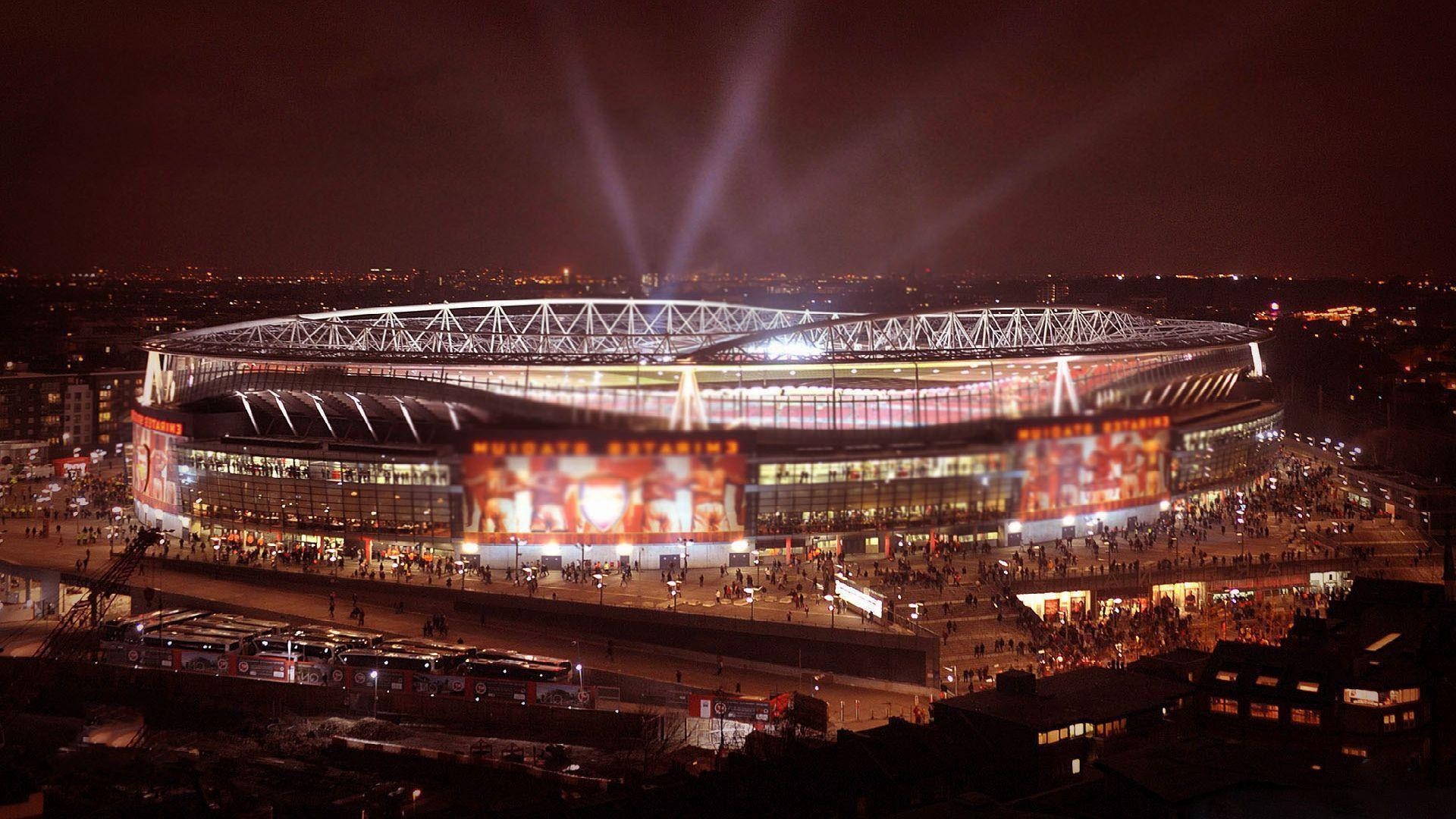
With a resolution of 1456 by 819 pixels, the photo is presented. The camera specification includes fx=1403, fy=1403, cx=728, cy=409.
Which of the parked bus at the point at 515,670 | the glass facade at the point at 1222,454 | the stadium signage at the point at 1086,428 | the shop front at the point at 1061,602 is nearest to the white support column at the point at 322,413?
the parked bus at the point at 515,670

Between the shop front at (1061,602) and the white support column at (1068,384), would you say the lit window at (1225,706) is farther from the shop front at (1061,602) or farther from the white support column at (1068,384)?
the white support column at (1068,384)

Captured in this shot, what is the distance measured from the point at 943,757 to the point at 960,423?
820 inches

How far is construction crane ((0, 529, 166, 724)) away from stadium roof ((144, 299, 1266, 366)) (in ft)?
34.4

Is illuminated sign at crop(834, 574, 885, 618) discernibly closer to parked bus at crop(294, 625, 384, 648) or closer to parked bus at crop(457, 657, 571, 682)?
parked bus at crop(457, 657, 571, 682)

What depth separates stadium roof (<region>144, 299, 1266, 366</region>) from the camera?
152 feet

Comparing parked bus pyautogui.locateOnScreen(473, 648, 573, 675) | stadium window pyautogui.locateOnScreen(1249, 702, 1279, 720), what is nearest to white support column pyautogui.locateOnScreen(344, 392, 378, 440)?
parked bus pyautogui.locateOnScreen(473, 648, 573, 675)

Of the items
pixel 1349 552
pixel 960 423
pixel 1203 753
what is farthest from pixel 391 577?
pixel 1349 552

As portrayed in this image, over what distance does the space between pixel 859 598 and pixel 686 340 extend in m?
25.2

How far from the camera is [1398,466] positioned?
6475cm

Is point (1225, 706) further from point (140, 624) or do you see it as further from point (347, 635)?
point (140, 624)

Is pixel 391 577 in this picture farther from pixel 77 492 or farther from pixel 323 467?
pixel 77 492

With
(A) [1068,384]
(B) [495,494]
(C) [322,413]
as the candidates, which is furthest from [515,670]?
(A) [1068,384]

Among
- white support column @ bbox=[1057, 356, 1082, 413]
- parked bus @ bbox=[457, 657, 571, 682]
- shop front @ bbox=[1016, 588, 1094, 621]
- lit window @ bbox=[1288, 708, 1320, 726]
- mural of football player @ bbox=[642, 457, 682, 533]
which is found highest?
white support column @ bbox=[1057, 356, 1082, 413]

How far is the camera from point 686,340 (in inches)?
2328
